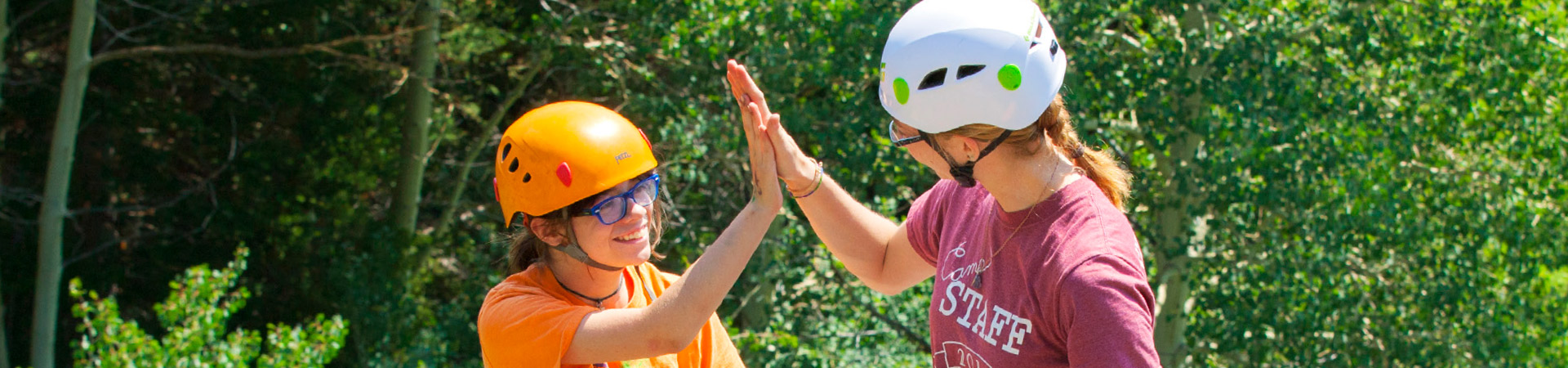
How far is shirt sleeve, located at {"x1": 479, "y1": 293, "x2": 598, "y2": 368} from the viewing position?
2.00 metres

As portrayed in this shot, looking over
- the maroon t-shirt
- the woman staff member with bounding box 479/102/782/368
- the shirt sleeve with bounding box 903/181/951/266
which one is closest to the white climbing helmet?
the maroon t-shirt

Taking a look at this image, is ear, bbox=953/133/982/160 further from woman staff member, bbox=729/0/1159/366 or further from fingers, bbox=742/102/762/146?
fingers, bbox=742/102/762/146

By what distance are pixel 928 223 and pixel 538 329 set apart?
842 millimetres

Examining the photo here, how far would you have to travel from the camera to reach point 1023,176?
2033 millimetres

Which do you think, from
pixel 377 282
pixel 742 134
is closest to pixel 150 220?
pixel 377 282

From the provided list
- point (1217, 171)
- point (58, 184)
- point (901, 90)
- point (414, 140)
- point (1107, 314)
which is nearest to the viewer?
point (1107, 314)

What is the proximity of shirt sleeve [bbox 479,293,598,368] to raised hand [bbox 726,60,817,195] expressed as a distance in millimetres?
399

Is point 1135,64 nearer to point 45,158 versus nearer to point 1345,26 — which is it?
point 1345,26

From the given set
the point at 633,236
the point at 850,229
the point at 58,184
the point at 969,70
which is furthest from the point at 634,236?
the point at 58,184

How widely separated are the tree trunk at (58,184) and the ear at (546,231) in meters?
8.56

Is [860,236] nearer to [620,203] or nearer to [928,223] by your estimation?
[928,223]

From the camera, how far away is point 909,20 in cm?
214

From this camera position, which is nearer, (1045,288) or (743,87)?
(1045,288)

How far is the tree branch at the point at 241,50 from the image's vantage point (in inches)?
370
